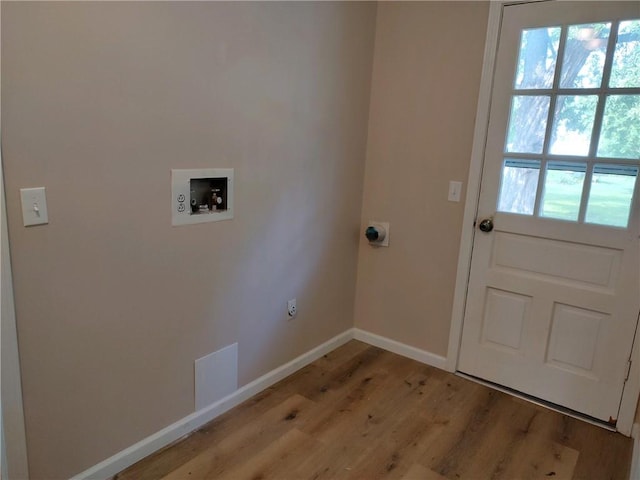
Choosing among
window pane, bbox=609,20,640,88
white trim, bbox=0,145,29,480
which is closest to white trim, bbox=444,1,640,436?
window pane, bbox=609,20,640,88

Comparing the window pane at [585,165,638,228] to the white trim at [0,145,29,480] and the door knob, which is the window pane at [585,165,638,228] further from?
the white trim at [0,145,29,480]

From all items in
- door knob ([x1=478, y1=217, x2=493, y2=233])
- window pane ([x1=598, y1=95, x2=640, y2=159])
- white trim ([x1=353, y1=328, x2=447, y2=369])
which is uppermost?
window pane ([x1=598, y1=95, x2=640, y2=159])

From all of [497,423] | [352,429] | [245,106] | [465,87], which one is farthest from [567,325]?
[245,106]

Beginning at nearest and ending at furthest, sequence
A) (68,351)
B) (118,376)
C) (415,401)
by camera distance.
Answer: (68,351), (118,376), (415,401)

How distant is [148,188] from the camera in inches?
65.8

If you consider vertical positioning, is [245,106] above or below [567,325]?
above

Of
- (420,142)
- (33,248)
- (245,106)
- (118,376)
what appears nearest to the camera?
(33,248)

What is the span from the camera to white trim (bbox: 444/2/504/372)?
228 cm

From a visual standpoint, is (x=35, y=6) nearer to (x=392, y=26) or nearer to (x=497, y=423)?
(x=392, y=26)

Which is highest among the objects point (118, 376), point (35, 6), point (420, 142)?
point (35, 6)

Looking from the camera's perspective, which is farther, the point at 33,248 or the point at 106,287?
the point at 106,287

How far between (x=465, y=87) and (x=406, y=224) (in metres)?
0.85

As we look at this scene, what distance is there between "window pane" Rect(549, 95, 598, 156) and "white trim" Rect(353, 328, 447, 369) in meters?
1.37

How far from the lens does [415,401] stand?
2.35 meters
